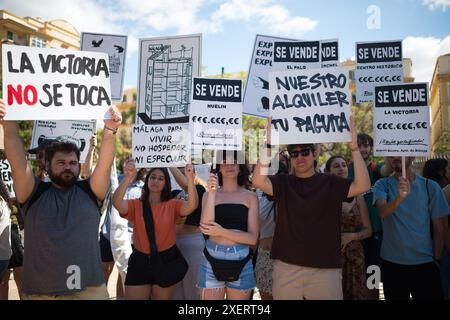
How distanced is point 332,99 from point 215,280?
216cm

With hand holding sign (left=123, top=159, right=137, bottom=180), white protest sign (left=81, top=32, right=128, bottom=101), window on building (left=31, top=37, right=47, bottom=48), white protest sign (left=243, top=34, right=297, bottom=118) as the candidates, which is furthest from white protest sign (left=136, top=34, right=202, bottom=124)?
window on building (left=31, top=37, right=47, bottom=48)

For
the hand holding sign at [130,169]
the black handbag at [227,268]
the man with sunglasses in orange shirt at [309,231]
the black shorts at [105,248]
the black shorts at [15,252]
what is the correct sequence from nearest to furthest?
the man with sunglasses in orange shirt at [309,231], the black handbag at [227,268], the hand holding sign at [130,169], the black shorts at [15,252], the black shorts at [105,248]

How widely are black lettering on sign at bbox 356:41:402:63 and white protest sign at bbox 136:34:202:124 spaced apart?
236cm

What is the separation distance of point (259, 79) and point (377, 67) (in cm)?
170

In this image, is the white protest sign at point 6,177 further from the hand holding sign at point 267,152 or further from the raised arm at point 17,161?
the hand holding sign at point 267,152

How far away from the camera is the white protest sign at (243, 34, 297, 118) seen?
5.53 m

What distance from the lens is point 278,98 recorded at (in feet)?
13.7

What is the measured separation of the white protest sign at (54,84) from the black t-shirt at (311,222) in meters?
1.93

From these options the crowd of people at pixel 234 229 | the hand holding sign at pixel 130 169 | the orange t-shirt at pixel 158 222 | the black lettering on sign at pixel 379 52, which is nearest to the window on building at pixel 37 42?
the crowd of people at pixel 234 229

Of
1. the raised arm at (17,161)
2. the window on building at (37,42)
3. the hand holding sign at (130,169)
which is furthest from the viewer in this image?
the window on building at (37,42)

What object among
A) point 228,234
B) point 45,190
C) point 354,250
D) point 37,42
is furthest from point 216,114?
point 37,42

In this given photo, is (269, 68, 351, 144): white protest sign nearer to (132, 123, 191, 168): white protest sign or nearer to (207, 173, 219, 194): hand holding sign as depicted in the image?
(207, 173, 219, 194): hand holding sign

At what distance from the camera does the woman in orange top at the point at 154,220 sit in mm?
4180

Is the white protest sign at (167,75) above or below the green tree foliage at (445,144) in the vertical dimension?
below
